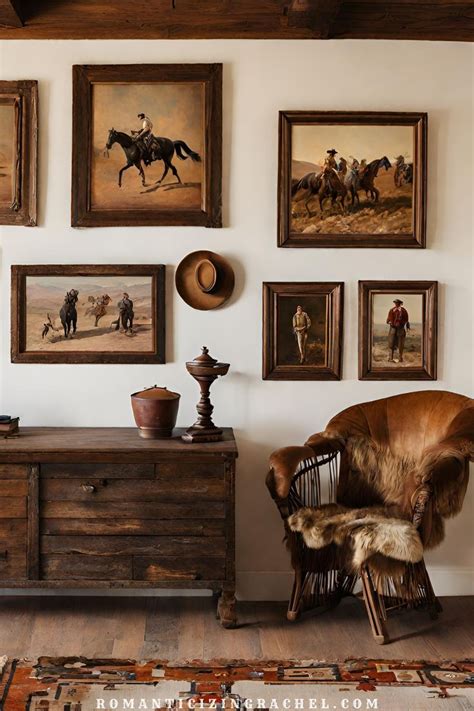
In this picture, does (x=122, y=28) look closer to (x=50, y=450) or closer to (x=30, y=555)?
(x=50, y=450)

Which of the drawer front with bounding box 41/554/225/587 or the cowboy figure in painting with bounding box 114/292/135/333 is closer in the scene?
the drawer front with bounding box 41/554/225/587

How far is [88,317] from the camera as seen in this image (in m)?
3.90

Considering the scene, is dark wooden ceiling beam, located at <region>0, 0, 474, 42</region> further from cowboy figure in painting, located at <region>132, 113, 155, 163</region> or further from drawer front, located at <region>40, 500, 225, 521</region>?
drawer front, located at <region>40, 500, 225, 521</region>

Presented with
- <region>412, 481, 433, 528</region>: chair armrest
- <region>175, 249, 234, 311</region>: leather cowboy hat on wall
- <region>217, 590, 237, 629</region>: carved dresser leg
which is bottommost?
<region>217, 590, 237, 629</region>: carved dresser leg

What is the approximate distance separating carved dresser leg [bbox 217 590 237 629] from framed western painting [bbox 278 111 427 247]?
1.69 metres

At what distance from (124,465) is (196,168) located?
1530mm

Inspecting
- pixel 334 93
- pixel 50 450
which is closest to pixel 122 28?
pixel 334 93

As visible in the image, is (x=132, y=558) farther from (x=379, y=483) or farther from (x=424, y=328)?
(x=424, y=328)

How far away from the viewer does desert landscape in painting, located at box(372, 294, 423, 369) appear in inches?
153

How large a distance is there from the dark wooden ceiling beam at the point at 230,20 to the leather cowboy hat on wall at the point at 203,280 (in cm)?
111

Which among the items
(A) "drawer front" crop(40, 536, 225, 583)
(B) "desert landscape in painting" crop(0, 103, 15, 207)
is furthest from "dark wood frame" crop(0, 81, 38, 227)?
(A) "drawer front" crop(40, 536, 225, 583)

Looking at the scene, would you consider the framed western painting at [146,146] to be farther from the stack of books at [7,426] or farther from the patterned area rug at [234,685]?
the patterned area rug at [234,685]

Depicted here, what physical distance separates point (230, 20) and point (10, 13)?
105 cm

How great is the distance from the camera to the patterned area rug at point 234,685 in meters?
2.74
